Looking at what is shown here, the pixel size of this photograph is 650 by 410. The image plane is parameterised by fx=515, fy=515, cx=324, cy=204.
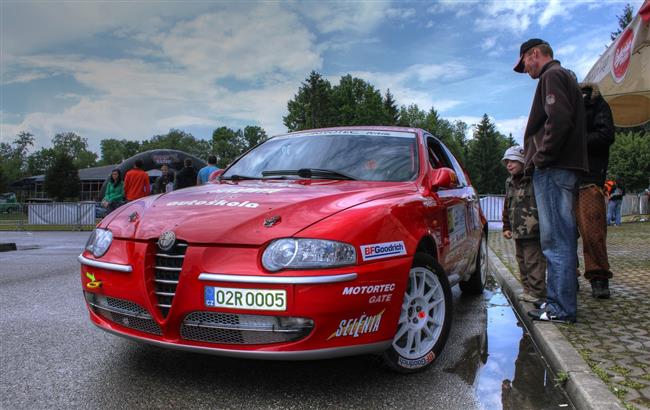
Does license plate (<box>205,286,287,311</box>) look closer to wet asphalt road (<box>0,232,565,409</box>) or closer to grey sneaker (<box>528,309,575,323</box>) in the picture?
wet asphalt road (<box>0,232,565,409</box>)

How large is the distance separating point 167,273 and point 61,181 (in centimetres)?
5466

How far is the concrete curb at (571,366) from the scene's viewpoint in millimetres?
2619

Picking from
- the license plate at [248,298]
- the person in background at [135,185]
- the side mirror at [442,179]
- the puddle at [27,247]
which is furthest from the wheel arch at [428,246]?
the puddle at [27,247]

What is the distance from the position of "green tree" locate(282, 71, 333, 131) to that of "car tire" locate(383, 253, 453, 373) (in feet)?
203

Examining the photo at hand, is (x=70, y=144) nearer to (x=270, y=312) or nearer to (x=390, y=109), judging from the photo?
(x=390, y=109)

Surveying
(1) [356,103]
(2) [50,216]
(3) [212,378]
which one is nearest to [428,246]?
(3) [212,378]

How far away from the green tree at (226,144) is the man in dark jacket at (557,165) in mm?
97305

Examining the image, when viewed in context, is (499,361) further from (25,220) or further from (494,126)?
(494,126)

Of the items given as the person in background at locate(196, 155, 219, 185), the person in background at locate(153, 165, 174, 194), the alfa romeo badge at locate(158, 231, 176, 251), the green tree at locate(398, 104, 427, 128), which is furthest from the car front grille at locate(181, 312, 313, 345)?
the green tree at locate(398, 104, 427, 128)

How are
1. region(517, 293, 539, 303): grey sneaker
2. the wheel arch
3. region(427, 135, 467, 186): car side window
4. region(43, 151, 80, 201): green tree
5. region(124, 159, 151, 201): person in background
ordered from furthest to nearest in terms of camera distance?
1. region(43, 151, 80, 201): green tree
2. region(124, 159, 151, 201): person in background
3. region(517, 293, 539, 303): grey sneaker
4. region(427, 135, 467, 186): car side window
5. the wheel arch

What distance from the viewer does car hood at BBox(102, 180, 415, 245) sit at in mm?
2682

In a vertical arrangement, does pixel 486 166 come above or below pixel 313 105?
below

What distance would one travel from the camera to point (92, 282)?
3086 millimetres

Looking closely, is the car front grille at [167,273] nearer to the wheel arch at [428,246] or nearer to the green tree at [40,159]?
the wheel arch at [428,246]
